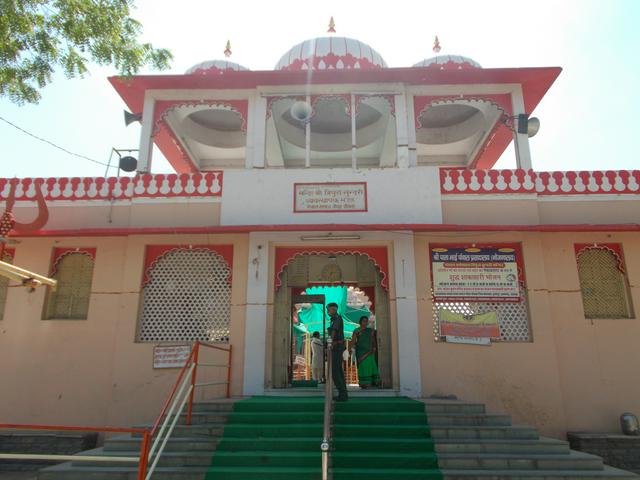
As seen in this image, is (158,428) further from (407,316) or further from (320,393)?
(407,316)

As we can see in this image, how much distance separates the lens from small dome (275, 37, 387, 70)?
35.8 ft

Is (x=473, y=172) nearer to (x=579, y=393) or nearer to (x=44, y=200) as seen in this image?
(x=579, y=393)

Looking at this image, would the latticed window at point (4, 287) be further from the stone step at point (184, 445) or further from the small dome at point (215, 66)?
the small dome at point (215, 66)

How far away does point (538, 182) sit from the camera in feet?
29.8

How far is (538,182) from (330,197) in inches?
147

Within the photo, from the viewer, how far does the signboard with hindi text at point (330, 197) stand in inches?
351

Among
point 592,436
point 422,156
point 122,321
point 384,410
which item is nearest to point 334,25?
point 422,156

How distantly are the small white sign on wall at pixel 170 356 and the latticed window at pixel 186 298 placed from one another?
207 millimetres

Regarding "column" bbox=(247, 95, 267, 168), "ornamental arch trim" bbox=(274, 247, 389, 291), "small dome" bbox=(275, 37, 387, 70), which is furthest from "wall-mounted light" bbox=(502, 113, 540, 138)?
"column" bbox=(247, 95, 267, 168)

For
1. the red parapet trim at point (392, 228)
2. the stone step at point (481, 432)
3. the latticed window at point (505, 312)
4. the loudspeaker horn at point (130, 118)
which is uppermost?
the loudspeaker horn at point (130, 118)

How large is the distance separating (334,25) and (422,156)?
13.3ft

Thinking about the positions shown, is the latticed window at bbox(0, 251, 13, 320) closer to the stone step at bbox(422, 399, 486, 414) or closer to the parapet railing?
the parapet railing

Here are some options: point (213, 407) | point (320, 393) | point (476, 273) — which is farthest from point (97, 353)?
point (476, 273)

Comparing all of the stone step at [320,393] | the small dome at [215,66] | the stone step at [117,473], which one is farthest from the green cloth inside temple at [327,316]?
the stone step at [117,473]
